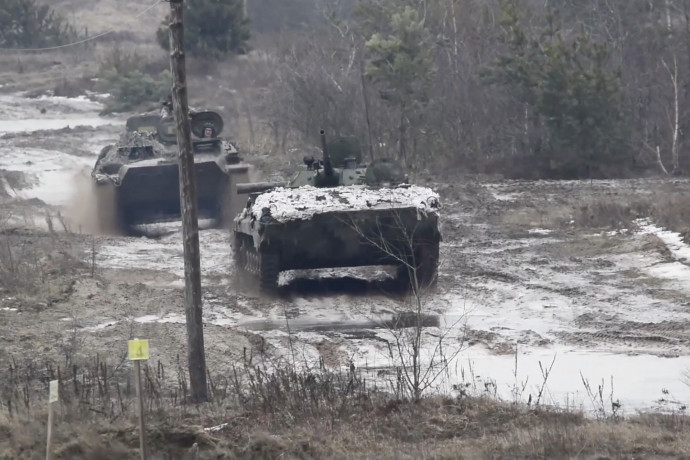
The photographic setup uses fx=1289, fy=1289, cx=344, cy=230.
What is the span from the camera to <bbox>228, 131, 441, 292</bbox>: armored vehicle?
49.0ft

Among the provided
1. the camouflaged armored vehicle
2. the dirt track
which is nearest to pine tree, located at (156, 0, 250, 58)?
the dirt track

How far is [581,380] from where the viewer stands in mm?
10961

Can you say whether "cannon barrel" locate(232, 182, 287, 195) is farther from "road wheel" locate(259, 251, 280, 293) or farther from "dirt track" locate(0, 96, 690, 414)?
"road wheel" locate(259, 251, 280, 293)

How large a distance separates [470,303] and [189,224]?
228 inches

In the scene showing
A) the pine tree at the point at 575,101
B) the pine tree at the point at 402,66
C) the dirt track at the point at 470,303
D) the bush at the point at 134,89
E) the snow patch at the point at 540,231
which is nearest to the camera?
the dirt track at the point at 470,303

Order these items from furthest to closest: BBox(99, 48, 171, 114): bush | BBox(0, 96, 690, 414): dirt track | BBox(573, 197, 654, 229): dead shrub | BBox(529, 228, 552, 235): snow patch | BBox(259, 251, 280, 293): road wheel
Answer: BBox(99, 48, 171, 114): bush < BBox(529, 228, 552, 235): snow patch < BBox(573, 197, 654, 229): dead shrub < BBox(259, 251, 280, 293): road wheel < BBox(0, 96, 690, 414): dirt track

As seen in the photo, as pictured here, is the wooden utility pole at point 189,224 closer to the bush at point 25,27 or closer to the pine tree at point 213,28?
the pine tree at point 213,28

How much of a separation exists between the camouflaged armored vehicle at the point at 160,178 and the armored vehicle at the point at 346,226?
6273mm

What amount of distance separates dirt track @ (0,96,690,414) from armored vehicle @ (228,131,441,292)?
461mm

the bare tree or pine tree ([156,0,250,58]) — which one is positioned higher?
pine tree ([156,0,250,58])

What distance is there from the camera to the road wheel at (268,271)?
15320 mm

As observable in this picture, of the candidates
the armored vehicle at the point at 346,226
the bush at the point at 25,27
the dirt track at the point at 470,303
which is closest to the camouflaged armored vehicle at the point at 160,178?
the dirt track at the point at 470,303

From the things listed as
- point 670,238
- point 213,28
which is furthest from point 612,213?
point 213,28

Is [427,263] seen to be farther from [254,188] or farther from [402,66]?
[402,66]
